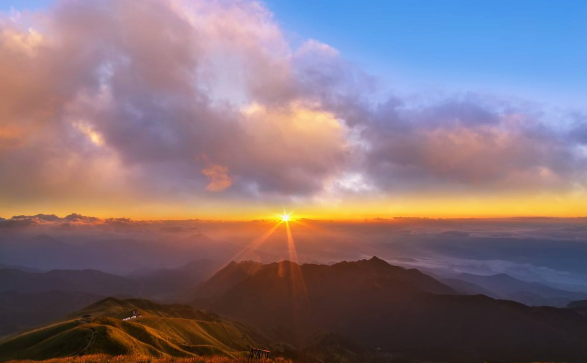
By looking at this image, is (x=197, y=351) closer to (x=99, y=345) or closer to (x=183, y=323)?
(x=99, y=345)

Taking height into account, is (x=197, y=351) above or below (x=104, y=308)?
above

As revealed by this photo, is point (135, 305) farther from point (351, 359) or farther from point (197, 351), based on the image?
point (351, 359)

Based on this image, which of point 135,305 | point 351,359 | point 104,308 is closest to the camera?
point 104,308

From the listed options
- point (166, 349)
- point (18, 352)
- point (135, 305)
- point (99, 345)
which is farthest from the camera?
point (135, 305)

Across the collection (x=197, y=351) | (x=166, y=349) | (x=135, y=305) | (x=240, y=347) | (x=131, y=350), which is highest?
(x=131, y=350)

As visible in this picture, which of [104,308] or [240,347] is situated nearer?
[240,347]

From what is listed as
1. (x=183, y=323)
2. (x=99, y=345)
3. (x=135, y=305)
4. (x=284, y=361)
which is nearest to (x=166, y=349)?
(x=99, y=345)

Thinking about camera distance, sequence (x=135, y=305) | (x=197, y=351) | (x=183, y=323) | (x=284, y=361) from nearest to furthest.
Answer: (x=284, y=361) → (x=197, y=351) → (x=183, y=323) → (x=135, y=305)

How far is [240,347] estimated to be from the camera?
149m

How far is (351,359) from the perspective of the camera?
654 ft

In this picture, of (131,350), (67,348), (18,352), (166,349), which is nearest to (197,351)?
(166,349)

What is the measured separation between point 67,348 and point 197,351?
34833 millimetres

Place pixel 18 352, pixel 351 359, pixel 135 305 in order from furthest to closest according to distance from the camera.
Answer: pixel 351 359, pixel 135 305, pixel 18 352

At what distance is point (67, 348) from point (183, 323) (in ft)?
241
